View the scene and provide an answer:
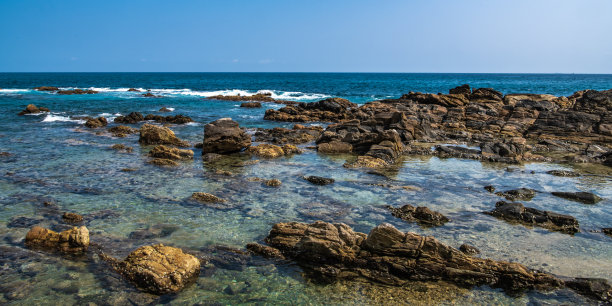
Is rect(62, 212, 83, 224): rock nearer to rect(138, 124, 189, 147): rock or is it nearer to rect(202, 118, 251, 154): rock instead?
rect(202, 118, 251, 154): rock

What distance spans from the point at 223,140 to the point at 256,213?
10199 mm

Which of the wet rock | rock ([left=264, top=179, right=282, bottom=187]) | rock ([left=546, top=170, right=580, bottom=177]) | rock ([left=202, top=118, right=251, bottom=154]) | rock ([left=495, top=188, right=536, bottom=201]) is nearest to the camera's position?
the wet rock

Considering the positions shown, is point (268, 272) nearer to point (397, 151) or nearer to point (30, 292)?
point (30, 292)

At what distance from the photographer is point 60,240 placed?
9688mm

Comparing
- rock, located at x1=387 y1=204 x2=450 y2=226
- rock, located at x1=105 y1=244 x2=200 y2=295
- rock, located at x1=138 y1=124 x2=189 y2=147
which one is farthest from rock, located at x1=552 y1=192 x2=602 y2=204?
rock, located at x1=138 y1=124 x2=189 y2=147

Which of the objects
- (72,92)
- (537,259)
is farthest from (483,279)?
(72,92)

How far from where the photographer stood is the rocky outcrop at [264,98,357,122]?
126 feet

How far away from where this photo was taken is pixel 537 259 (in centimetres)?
959

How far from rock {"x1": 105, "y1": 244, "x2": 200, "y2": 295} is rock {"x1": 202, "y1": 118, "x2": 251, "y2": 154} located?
516 inches

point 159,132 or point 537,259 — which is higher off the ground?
point 159,132

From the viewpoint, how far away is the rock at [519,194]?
14.3 metres

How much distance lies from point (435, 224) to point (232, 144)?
529 inches

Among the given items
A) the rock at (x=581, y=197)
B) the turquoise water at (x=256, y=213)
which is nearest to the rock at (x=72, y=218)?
the turquoise water at (x=256, y=213)

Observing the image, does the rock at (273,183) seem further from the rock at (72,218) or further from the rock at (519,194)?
the rock at (519,194)
